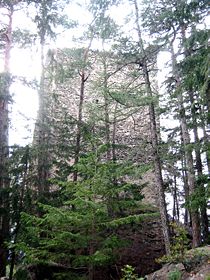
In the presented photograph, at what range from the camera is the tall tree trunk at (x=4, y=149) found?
891 cm

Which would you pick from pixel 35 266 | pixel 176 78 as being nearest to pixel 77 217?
pixel 35 266

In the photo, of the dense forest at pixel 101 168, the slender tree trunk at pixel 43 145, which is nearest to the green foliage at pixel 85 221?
the dense forest at pixel 101 168

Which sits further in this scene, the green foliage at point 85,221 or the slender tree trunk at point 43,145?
the slender tree trunk at point 43,145

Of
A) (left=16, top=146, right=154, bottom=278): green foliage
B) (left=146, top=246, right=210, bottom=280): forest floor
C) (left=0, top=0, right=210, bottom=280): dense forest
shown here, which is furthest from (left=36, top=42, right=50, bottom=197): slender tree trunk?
(left=146, top=246, right=210, bottom=280): forest floor

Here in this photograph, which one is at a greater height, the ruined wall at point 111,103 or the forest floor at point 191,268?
the ruined wall at point 111,103

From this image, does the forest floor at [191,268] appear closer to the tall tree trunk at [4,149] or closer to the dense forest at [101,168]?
the dense forest at [101,168]

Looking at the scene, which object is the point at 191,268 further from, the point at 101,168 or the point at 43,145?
the point at 43,145

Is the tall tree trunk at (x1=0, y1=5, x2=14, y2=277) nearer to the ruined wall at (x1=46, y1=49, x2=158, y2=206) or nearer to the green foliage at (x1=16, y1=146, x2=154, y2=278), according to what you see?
the ruined wall at (x1=46, y1=49, x2=158, y2=206)

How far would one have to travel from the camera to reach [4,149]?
10.4 meters

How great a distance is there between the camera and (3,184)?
9.81 metres

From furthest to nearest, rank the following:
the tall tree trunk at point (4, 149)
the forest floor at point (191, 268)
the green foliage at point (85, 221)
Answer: the tall tree trunk at point (4, 149)
the green foliage at point (85, 221)
the forest floor at point (191, 268)

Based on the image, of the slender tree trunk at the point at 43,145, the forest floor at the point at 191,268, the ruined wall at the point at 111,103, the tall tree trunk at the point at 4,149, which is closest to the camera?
the forest floor at the point at 191,268

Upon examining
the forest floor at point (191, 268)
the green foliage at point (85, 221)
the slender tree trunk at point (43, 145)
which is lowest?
the forest floor at point (191, 268)

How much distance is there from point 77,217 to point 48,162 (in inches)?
159
